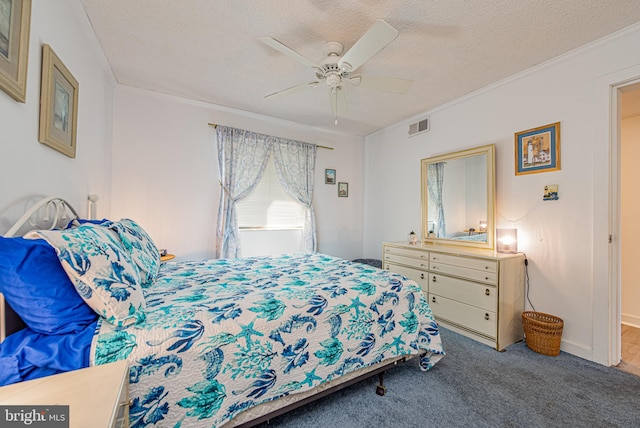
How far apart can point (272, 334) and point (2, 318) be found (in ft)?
3.36

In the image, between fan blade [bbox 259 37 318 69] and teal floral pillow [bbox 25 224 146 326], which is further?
fan blade [bbox 259 37 318 69]

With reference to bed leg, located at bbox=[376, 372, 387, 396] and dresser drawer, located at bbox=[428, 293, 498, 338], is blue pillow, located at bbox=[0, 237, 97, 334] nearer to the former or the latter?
bed leg, located at bbox=[376, 372, 387, 396]

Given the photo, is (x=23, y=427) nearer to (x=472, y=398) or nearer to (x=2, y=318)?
(x=2, y=318)

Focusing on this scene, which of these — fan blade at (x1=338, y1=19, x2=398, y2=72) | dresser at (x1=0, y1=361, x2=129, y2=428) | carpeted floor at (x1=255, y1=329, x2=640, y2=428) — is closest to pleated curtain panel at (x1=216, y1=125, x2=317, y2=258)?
fan blade at (x1=338, y1=19, x2=398, y2=72)

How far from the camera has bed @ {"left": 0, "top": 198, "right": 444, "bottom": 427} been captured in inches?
38.5

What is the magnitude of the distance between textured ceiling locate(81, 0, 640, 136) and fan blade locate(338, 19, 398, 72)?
0.32 meters

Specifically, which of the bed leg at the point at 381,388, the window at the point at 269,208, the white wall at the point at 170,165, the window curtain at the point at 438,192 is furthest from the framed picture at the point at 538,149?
the white wall at the point at 170,165

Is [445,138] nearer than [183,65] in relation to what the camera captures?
No

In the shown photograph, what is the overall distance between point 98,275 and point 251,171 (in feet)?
8.75

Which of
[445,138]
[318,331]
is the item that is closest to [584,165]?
[445,138]

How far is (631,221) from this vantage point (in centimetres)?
294

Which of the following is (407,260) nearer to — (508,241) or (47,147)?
(508,241)

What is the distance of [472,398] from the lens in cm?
170

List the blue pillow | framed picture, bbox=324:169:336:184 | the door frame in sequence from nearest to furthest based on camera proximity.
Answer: the blue pillow
the door frame
framed picture, bbox=324:169:336:184
